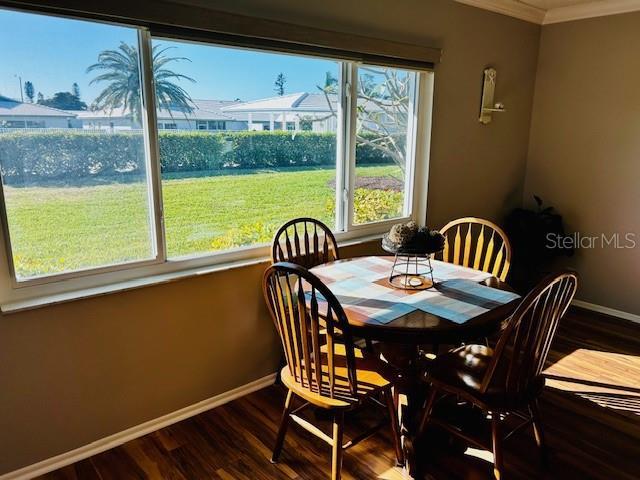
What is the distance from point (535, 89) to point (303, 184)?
2.47 m

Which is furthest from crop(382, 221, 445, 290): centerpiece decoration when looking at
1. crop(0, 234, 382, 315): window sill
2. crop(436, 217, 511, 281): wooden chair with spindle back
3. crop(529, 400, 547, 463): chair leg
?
crop(0, 234, 382, 315): window sill

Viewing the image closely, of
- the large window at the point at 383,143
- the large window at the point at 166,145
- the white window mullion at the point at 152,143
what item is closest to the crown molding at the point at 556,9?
the large window at the point at 383,143

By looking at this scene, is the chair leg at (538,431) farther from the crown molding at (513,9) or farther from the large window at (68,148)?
the crown molding at (513,9)

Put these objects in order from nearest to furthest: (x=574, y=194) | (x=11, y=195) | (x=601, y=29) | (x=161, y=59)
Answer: (x=11, y=195) < (x=161, y=59) < (x=601, y=29) < (x=574, y=194)

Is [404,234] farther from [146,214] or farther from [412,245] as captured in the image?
[146,214]

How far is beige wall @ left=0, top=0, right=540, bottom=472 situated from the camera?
194 centimetres

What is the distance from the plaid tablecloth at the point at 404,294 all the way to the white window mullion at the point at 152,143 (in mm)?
775

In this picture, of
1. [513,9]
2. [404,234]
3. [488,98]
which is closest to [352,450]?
[404,234]

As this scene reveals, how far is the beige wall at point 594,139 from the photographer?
353cm

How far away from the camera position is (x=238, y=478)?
200cm

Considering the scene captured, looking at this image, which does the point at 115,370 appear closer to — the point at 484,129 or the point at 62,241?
the point at 62,241

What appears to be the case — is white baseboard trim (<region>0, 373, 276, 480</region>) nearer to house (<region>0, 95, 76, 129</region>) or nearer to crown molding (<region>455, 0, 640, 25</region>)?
house (<region>0, 95, 76, 129</region>)

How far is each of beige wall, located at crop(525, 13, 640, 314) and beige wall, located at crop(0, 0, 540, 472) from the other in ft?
2.06

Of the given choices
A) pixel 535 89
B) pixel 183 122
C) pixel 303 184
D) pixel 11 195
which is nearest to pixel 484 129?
pixel 535 89
